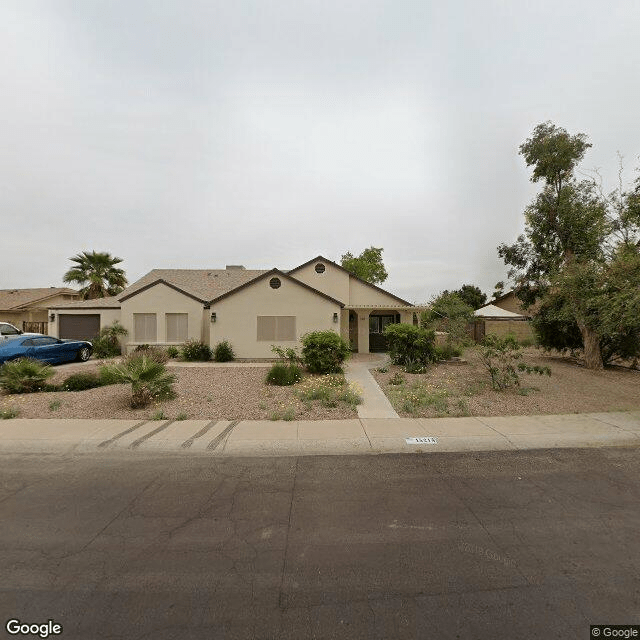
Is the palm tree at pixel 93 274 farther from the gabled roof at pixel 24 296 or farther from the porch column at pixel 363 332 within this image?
the porch column at pixel 363 332

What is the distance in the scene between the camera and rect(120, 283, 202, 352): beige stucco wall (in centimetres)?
1711

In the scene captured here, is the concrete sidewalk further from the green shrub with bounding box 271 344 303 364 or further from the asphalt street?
the green shrub with bounding box 271 344 303 364

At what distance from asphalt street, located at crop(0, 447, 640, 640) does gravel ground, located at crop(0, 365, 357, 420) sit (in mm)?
2614

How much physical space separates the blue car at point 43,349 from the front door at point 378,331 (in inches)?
590

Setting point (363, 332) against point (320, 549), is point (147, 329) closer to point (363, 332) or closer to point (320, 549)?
point (363, 332)

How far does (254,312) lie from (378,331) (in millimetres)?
8294

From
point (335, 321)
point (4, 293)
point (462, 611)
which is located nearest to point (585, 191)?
point (335, 321)

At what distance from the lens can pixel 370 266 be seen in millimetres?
36188

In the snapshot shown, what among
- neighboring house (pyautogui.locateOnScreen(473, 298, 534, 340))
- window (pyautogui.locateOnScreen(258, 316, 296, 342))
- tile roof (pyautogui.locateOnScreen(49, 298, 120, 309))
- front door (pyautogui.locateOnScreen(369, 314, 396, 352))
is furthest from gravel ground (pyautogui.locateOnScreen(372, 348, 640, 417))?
tile roof (pyautogui.locateOnScreen(49, 298, 120, 309))

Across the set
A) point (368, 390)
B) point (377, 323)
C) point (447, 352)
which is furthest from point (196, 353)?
point (447, 352)

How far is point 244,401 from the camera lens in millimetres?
8719

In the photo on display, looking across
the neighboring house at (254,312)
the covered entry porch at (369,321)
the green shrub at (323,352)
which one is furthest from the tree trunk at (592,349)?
the green shrub at (323,352)

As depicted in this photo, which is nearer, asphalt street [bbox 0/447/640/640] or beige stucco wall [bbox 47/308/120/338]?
asphalt street [bbox 0/447/640/640]

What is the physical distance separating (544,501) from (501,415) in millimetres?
3902
